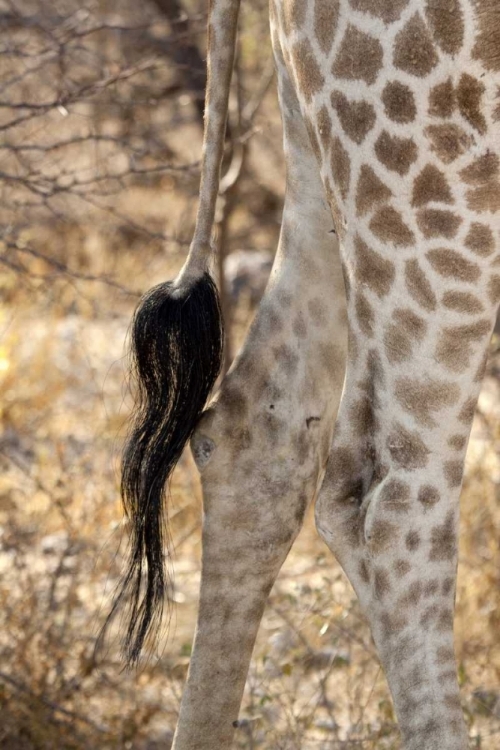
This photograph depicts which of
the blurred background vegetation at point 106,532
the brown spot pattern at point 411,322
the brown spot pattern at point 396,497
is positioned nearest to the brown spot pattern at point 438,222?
the brown spot pattern at point 411,322

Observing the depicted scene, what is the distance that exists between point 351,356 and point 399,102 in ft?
1.21

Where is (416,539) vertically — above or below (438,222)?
below

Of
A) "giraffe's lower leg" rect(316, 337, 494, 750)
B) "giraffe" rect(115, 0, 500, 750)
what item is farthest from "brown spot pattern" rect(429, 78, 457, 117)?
"giraffe's lower leg" rect(316, 337, 494, 750)

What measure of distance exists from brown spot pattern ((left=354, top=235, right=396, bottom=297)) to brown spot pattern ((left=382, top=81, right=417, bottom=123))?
0.18 m

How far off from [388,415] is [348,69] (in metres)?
0.48

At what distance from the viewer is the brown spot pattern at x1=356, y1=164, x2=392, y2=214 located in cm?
148

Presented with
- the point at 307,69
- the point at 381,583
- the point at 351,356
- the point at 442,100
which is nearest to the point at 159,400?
the point at 351,356

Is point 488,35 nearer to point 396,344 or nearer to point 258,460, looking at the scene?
point 396,344

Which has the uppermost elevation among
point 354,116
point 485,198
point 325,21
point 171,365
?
point 325,21

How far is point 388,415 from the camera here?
155cm

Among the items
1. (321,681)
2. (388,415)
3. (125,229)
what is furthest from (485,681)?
(125,229)

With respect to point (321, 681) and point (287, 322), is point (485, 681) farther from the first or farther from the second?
point (287, 322)

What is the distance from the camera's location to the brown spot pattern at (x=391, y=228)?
1479 millimetres

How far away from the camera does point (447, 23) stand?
137 cm
